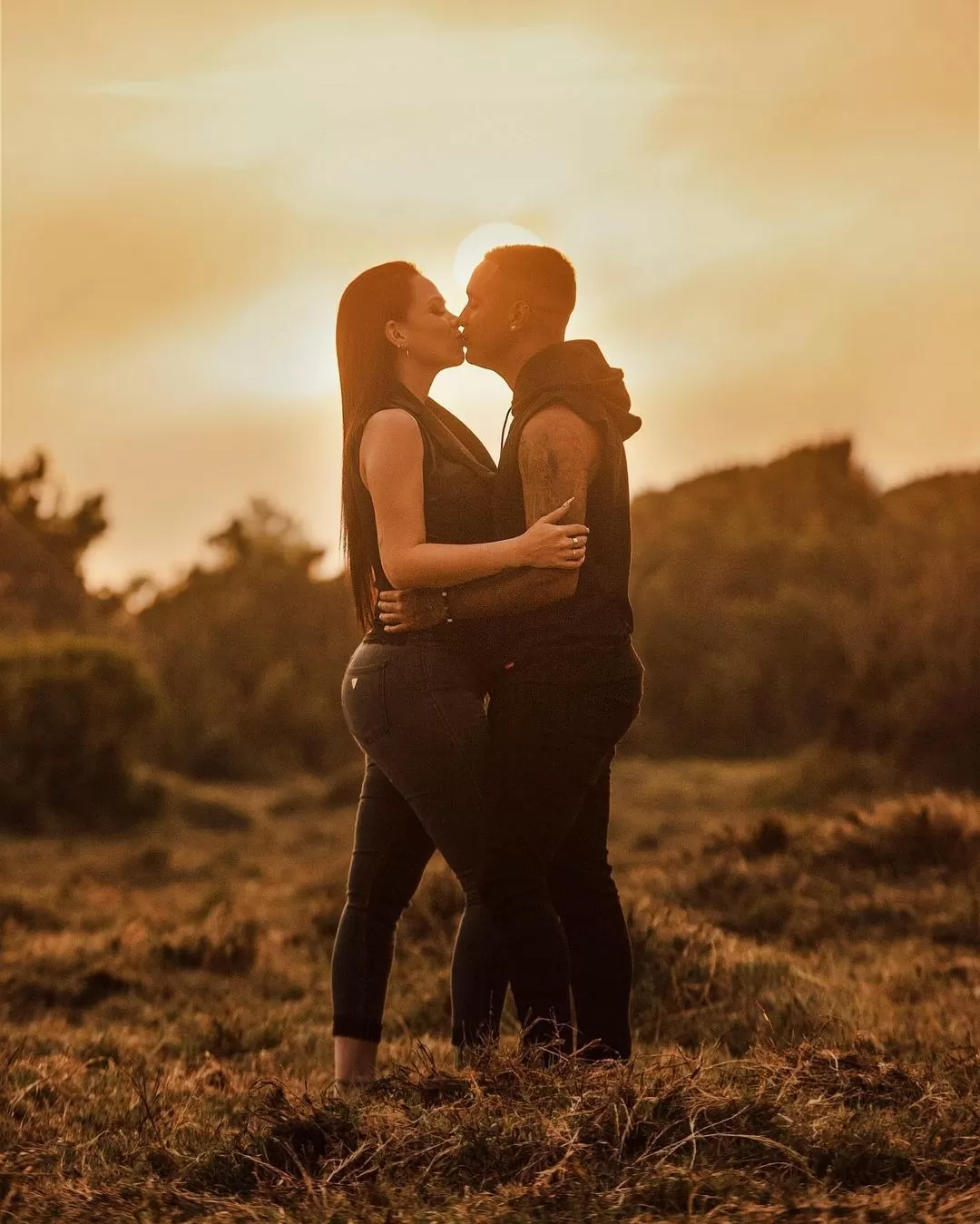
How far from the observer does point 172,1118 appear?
4.10m

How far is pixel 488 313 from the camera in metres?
4.11

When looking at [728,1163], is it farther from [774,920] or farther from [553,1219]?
[774,920]

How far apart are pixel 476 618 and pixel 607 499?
1.56ft

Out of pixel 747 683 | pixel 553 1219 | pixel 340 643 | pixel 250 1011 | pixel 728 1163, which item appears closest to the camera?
pixel 553 1219

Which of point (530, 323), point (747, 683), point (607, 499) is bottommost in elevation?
point (747, 683)

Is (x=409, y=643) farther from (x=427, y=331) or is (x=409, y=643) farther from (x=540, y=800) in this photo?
(x=427, y=331)

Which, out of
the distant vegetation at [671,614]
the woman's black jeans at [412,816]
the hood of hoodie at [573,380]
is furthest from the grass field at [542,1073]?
the distant vegetation at [671,614]

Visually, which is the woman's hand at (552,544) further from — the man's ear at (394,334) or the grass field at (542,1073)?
the grass field at (542,1073)

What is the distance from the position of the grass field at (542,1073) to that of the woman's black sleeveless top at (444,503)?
1082mm

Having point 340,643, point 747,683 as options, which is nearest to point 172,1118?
point 747,683

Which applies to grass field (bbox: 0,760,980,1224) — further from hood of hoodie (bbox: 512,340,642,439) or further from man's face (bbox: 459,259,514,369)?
man's face (bbox: 459,259,514,369)

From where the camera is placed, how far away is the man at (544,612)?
3.92 meters

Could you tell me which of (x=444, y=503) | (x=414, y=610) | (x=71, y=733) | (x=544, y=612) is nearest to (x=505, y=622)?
(x=544, y=612)

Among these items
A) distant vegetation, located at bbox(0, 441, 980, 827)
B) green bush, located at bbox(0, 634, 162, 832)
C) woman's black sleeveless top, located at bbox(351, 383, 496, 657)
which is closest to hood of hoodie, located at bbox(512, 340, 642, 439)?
woman's black sleeveless top, located at bbox(351, 383, 496, 657)
